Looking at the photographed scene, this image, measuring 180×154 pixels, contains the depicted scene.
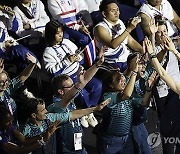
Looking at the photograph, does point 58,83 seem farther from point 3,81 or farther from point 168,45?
point 168,45

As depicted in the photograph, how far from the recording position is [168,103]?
6688mm

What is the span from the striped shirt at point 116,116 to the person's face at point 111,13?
1.58 m

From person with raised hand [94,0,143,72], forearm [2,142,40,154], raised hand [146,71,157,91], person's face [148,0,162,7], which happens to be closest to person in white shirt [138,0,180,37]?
person's face [148,0,162,7]

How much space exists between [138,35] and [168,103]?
81.9 inches

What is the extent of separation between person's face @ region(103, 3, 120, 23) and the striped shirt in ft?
5.20

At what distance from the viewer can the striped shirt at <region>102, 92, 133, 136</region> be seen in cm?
648

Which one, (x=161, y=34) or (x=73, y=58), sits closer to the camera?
(x=161, y=34)

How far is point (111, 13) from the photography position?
787 centimetres

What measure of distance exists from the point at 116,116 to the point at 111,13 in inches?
69.3

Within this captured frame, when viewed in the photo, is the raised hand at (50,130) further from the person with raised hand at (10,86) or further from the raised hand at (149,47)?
the raised hand at (149,47)

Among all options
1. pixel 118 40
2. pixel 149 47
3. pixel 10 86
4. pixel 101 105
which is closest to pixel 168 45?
pixel 149 47

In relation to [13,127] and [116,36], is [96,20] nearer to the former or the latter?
[116,36]

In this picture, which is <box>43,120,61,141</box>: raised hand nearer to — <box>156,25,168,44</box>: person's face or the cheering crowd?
the cheering crowd

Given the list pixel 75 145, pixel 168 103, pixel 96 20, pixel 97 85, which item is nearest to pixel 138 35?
pixel 96 20
